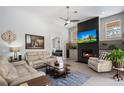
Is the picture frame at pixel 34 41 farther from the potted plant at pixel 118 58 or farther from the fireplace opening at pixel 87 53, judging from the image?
the potted plant at pixel 118 58

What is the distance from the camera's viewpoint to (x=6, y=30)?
4.92m

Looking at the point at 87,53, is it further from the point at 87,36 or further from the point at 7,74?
the point at 7,74

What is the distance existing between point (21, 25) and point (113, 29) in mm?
5317

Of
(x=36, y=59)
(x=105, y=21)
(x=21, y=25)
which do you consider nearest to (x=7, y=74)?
(x=36, y=59)

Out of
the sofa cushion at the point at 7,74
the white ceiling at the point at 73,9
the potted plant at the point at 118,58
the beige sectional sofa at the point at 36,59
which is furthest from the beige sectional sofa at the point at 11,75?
the white ceiling at the point at 73,9

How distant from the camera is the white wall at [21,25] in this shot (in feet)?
15.9

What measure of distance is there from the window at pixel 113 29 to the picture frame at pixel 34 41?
4.20 m

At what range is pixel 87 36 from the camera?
22.2 feet

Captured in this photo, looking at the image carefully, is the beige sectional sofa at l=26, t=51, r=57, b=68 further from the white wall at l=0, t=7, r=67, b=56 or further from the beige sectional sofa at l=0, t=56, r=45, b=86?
the beige sectional sofa at l=0, t=56, r=45, b=86

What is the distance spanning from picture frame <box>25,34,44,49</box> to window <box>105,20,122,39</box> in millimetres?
4199

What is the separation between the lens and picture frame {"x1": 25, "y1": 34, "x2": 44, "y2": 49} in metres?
5.80
